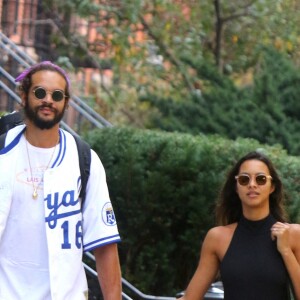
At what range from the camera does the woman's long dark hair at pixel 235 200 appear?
4.60 metres

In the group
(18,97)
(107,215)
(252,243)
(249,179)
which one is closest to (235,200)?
(249,179)

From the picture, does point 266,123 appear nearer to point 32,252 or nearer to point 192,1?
point 192,1

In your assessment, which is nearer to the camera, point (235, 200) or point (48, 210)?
point (48, 210)

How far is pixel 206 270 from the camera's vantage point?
14.8 feet

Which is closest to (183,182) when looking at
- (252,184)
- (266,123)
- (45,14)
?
(266,123)

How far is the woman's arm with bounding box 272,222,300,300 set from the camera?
14.0ft

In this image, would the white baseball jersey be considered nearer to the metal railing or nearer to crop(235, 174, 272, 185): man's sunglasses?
crop(235, 174, 272, 185): man's sunglasses

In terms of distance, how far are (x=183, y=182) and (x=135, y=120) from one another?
6.96 m

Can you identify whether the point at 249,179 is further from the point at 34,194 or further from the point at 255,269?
the point at 34,194

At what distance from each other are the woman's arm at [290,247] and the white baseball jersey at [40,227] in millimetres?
779

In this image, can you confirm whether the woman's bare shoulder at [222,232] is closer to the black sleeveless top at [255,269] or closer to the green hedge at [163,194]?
the black sleeveless top at [255,269]

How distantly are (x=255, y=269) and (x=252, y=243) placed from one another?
143mm

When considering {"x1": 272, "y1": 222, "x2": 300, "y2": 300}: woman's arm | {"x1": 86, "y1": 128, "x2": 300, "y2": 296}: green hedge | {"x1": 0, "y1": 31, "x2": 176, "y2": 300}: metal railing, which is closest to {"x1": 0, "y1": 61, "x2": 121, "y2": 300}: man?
{"x1": 272, "y1": 222, "x2": 300, "y2": 300}: woman's arm

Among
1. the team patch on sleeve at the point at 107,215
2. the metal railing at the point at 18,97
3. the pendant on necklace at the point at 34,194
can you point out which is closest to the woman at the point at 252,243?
the team patch on sleeve at the point at 107,215
